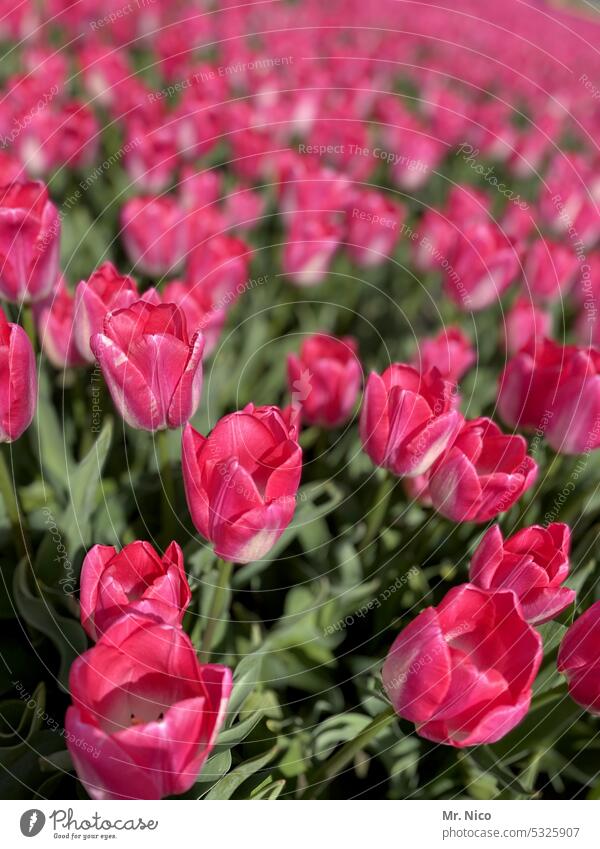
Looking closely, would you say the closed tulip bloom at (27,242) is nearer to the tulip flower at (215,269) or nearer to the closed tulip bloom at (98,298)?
the closed tulip bloom at (98,298)

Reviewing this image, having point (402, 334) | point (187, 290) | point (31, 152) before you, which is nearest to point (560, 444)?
point (187, 290)

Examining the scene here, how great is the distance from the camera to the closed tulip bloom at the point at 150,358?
719mm

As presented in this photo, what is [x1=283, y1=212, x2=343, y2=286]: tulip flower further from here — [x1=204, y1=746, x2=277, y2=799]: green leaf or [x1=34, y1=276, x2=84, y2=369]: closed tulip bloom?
[x1=204, y1=746, x2=277, y2=799]: green leaf

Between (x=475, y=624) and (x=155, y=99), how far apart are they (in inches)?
60.3

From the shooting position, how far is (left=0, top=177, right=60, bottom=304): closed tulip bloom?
89 cm

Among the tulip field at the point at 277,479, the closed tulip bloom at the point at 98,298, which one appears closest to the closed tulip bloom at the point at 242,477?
the tulip field at the point at 277,479

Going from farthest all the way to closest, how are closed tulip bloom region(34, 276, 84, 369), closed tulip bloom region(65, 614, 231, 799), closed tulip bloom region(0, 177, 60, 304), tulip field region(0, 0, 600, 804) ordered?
closed tulip bloom region(34, 276, 84, 369), closed tulip bloom region(0, 177, 60, 304), tulip field region(0, 0, 600, 804), closed tulip bloom region(65, 614, 231, 799)

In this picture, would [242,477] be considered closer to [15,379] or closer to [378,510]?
[15,379]

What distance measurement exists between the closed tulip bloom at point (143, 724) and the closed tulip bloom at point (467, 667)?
17 centimetres

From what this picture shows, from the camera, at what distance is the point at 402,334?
1.85 metres

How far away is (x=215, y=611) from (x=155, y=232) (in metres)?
0.73

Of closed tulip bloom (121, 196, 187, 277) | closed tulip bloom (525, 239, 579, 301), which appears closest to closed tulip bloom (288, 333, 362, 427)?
closed tulip bloom (121, 196, 187, 277)

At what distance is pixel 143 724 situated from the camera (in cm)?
57
